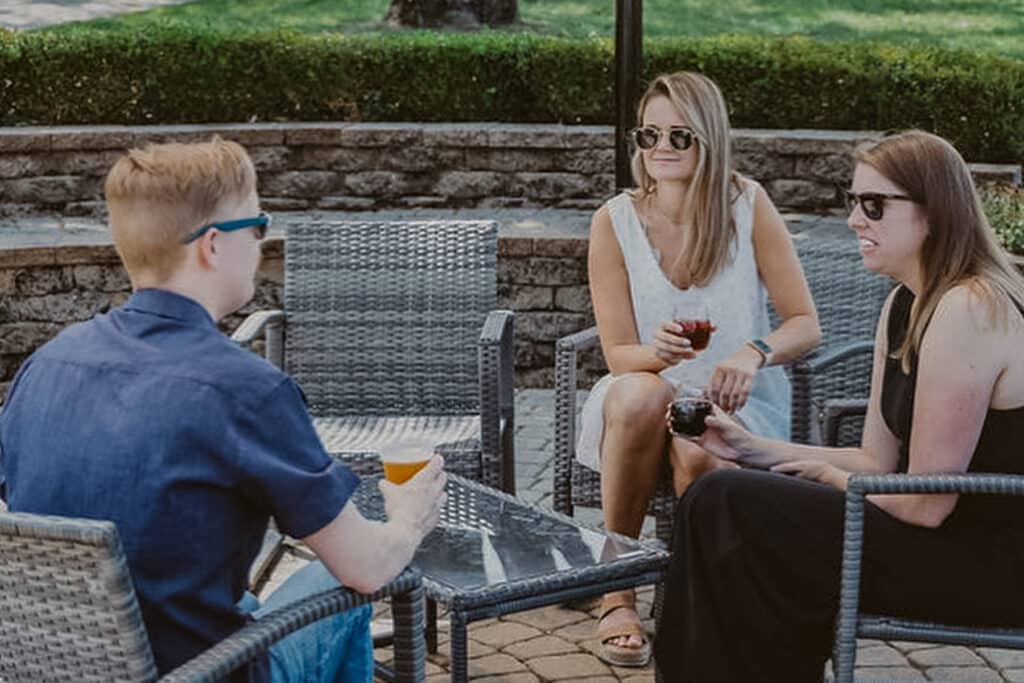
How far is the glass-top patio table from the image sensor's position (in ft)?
11.5

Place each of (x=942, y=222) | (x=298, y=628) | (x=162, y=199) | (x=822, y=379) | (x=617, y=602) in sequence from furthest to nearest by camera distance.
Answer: (x=822, y=379) < (x=617, y=602) < (x=942, y=222) < (x=298, y=628) < (x=162, y=199)

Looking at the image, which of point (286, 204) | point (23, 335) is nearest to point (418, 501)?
point (23, 335)

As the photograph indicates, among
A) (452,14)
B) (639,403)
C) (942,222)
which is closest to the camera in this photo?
(942,222)

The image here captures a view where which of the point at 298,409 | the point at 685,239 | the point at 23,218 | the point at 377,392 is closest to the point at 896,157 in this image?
the point at 685,239

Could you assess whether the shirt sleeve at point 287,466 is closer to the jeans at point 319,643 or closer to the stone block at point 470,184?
the jeans at point 319,643

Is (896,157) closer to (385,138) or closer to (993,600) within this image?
(993,600)

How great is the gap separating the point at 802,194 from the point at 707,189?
3.49 metres

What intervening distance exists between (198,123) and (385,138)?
44.1 inches

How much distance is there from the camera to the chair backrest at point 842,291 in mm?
5195

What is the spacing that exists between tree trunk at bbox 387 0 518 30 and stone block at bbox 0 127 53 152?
403 cm

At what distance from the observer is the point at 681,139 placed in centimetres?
462

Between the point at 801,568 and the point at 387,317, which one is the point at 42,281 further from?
the point at 801,568

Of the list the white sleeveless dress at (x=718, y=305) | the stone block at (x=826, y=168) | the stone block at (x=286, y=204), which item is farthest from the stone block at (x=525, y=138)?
the white sleeveless dress at (x=718, y=305)

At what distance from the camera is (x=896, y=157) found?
360 centimetres
